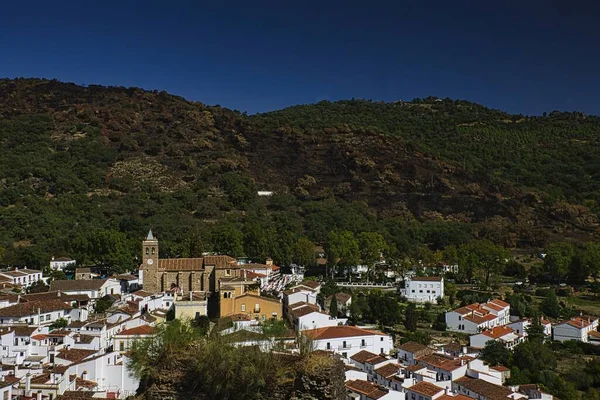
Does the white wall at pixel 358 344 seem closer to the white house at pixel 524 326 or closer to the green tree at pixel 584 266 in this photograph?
the white house at pixel 524 326

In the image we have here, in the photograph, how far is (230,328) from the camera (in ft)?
71.7

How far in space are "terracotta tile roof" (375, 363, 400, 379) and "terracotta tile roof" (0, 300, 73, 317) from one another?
14112 millimetres

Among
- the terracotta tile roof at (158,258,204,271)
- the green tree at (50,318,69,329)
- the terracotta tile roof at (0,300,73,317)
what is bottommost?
the green tree at (50,318,69,329)

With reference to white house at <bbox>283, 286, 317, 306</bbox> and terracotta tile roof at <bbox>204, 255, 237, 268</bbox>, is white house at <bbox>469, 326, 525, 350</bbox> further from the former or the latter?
terracotta tile roof at <bbox>204, 255, 237, 268</bbox>

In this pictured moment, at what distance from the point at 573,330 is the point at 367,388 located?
54.3ft

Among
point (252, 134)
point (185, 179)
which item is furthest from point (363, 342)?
point (252, 134)

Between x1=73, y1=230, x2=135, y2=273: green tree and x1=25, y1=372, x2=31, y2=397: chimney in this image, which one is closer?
x1=25, y1=372, x2=31, y2=397: chimney

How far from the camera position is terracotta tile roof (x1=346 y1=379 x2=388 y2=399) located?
746 inches

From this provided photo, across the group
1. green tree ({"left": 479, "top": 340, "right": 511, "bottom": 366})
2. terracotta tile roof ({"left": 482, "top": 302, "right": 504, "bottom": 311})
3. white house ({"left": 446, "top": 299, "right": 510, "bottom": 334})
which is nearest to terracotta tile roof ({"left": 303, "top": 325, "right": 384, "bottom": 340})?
green tree ({"left": 479, "top": 340, "right": 511, "bottom": 366})

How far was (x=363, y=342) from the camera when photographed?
84.0 feet

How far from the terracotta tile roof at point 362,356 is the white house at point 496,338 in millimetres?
7053

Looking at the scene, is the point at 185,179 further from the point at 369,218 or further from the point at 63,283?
the point at 63,283

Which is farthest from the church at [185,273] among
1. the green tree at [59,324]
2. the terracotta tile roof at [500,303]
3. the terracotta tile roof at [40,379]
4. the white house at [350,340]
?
the terracotta tile roof at [500,303]

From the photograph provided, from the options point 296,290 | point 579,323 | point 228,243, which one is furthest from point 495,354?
point 228,243
